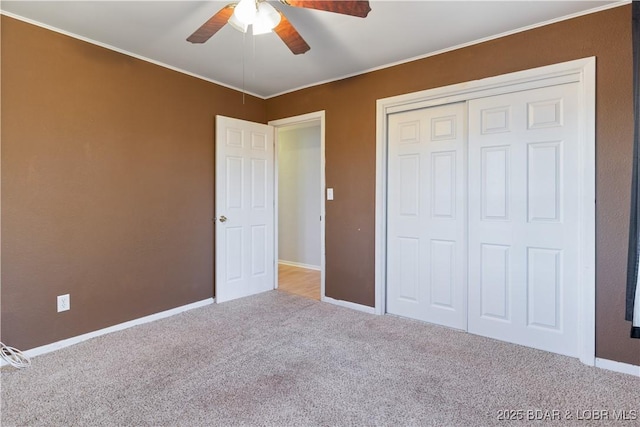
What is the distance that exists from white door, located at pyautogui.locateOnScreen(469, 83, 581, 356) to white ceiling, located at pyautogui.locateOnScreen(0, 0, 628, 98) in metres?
0.55

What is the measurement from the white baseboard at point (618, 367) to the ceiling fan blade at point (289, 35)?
2.87 meters

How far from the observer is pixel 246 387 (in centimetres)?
196

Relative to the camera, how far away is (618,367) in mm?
2141

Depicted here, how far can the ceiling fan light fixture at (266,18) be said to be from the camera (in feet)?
6.09

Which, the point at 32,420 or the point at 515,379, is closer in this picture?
the point at 32,420

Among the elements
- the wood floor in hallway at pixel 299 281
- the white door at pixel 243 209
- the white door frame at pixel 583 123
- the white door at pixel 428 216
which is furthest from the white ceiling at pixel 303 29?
the wood floor in hallway at pixel 299 281

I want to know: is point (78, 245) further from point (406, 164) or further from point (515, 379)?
point (515, 379)

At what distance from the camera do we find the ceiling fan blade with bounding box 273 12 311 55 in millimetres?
1939

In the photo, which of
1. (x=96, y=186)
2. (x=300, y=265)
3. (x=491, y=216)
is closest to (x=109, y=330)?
(x=96, y=186)

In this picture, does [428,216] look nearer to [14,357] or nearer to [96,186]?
[96,186]

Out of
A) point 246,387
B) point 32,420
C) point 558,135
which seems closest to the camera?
point 32,420

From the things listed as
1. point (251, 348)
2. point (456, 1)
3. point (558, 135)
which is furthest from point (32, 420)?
point (558, 135)

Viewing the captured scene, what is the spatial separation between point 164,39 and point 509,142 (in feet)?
9.25

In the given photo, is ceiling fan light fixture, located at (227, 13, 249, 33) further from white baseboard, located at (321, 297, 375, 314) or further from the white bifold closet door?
white baseboard, located at (321, 297, 375, 314)
